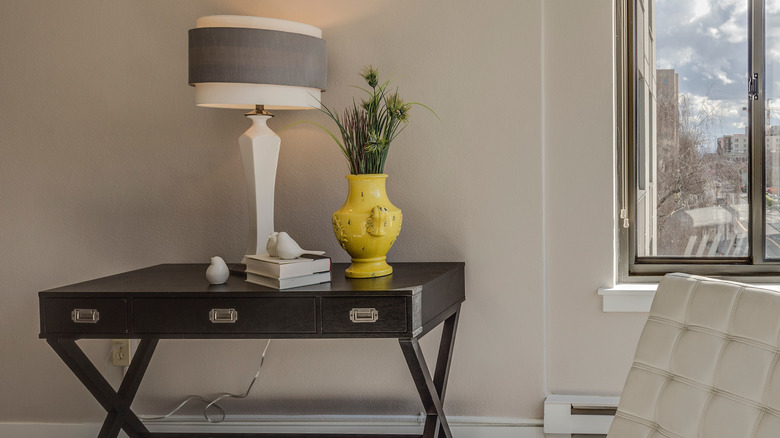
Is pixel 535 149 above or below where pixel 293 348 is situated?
above

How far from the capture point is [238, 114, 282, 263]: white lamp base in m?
2.27

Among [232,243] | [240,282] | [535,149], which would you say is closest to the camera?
[240,282]

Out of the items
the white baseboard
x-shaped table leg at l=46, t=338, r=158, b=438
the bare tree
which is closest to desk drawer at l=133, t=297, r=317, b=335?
x-shaped table leg at l=46, t=338, r=158, b=438

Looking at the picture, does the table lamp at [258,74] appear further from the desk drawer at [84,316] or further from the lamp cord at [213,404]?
the lamp cord at [213,404]

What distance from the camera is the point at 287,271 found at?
1945mm

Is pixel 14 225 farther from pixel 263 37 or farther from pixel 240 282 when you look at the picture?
pixel 263 37

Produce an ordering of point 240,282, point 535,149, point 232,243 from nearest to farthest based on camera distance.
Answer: point 240,282 → point 535,149 → point 232,243

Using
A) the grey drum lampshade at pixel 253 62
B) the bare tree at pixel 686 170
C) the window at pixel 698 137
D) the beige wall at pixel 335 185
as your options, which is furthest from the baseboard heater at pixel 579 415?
the grey drum lampshade at pixel 253 62

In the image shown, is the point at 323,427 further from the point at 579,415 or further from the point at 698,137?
the point at 698,137

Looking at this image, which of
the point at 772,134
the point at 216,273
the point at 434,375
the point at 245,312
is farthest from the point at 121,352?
the point at 772,134

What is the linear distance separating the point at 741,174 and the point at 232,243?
181 cm

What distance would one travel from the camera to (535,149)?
2.42 metres

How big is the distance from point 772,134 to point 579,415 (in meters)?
Result: 1.17

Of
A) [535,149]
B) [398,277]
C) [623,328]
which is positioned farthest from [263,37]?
[623,328]
